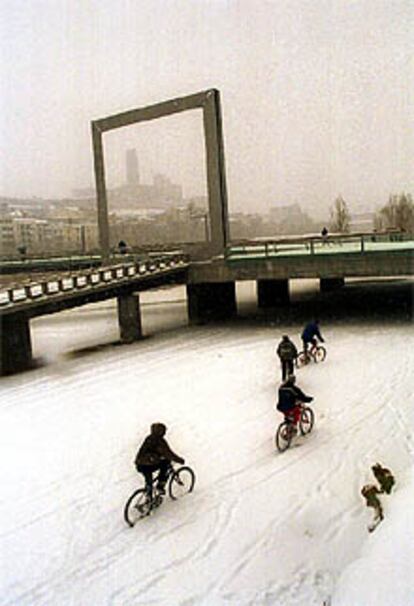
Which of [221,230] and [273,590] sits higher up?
[221,230]

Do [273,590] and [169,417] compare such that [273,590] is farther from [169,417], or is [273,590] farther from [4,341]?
[4,341]

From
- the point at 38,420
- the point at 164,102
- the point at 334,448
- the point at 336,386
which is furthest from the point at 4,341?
the point at 164,102

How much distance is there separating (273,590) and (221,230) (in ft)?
73.5

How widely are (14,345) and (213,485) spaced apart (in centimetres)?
1318

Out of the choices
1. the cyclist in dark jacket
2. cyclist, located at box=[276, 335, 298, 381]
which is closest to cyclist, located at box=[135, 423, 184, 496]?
the cyclist in dark jacket

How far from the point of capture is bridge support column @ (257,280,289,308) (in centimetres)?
3288

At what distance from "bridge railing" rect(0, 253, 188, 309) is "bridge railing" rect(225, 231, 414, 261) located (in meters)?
2.92

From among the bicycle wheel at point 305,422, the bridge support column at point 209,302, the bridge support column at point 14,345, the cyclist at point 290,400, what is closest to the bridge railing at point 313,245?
the bridge support column at point 209,302

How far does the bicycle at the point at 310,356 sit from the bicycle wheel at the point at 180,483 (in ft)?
26.9

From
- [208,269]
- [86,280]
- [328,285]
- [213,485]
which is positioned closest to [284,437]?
[213,485]

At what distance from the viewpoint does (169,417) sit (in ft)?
43.8

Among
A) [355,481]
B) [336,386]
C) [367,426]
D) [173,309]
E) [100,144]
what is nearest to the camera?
[355,481]

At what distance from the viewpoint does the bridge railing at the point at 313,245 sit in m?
25.1

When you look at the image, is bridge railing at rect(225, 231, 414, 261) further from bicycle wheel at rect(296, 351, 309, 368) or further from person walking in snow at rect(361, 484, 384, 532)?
person walking in snow at rect(361, 484, 384, 532)
